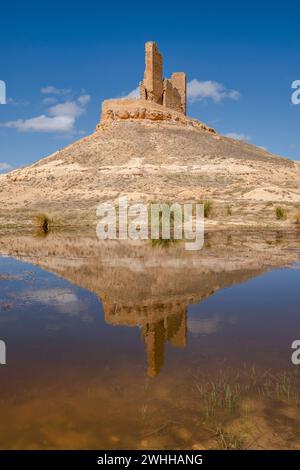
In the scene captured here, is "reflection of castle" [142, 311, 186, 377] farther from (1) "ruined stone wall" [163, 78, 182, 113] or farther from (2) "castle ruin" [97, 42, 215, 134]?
(1) "ruined stone wall" [163, 78, 182, 113]

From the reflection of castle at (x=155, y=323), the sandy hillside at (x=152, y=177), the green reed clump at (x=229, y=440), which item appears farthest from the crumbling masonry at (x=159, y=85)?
the green reed clump at (x=229, y=440)

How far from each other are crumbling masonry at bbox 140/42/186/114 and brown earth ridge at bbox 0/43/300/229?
143mm

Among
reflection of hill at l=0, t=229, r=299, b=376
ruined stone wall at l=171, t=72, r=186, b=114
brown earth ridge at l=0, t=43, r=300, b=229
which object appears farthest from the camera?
ruined stone wall at l=171, t=72, r=186, b=114

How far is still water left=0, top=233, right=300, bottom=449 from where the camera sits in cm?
433

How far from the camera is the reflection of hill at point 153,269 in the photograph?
26.5ft

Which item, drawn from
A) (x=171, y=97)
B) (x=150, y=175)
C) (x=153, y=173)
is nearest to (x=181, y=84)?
(x=171, y=97)

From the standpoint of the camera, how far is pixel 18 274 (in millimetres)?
12875

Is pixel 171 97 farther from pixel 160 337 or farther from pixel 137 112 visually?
pixel 160 337

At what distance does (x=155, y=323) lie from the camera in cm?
783

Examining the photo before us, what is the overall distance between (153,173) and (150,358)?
42.0 metres

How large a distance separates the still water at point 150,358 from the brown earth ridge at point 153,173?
52.7ft

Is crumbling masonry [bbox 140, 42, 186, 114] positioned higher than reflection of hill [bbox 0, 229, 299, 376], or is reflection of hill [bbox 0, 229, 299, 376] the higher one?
crumbling masonry [bbox 140, 42, 186, 114]

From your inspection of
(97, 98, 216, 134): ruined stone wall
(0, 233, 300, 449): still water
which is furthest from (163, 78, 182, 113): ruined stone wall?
(0, 233, 300, 449): still water
